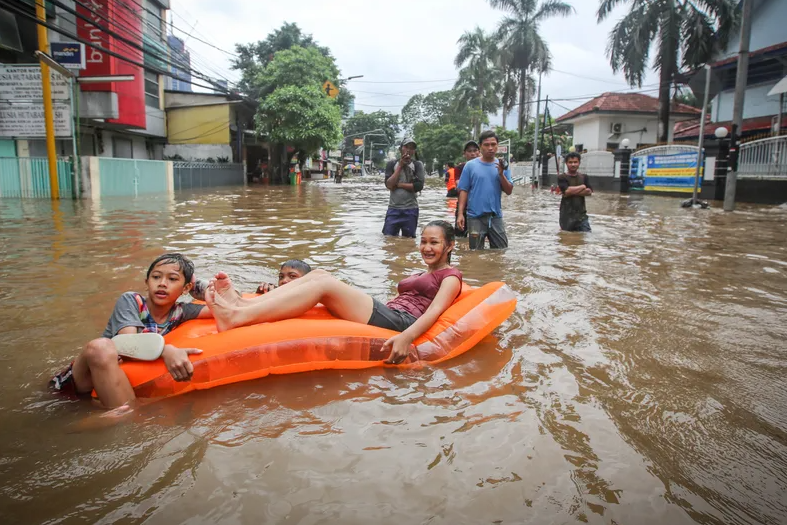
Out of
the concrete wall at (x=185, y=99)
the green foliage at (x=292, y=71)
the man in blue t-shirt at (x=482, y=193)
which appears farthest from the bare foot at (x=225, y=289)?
the green foliage at (x=292, y=71)

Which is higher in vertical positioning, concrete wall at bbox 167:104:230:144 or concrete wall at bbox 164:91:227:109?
concrete wall at bbox 164:91:227:109

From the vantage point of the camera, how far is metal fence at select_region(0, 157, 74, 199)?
591 inches

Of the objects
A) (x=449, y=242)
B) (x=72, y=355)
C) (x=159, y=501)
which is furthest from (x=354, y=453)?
(x=72, y=355)

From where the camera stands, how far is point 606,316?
4.46 m

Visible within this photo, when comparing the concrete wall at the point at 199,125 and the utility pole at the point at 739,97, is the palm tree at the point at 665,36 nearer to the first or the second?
the utility pole at the point at 739,97

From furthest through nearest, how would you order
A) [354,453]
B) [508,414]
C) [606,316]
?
[606,316] < [508,414] < [354,453]

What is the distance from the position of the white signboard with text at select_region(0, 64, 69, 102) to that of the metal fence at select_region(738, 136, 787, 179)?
19907mm

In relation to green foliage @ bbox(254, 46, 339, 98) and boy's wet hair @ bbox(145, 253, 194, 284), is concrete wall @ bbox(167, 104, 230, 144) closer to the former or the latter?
green foliage @ bbox(254, 46, 339, 98)

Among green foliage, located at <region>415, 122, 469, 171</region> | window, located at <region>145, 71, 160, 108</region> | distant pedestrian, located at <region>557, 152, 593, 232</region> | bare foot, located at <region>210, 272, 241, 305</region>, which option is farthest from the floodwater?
green foliage, located at <region>415, 122, 469, 171</region>

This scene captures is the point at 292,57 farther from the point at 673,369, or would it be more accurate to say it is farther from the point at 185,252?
the point at 673,369

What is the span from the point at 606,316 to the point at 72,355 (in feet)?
12.5

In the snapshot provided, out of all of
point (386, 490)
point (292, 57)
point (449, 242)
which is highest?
point (292, 57)

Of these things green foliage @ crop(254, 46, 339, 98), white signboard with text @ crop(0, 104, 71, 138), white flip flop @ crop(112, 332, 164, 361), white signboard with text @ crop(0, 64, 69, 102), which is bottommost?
white flip flop @ crop(112, 332, 164, 361)

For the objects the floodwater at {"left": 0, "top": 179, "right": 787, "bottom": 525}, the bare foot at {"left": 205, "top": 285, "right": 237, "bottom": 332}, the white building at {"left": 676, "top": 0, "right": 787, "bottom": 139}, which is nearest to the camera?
the floodwater at {"left": 0, "top": 179, "right": 787, "bottom": 525}
